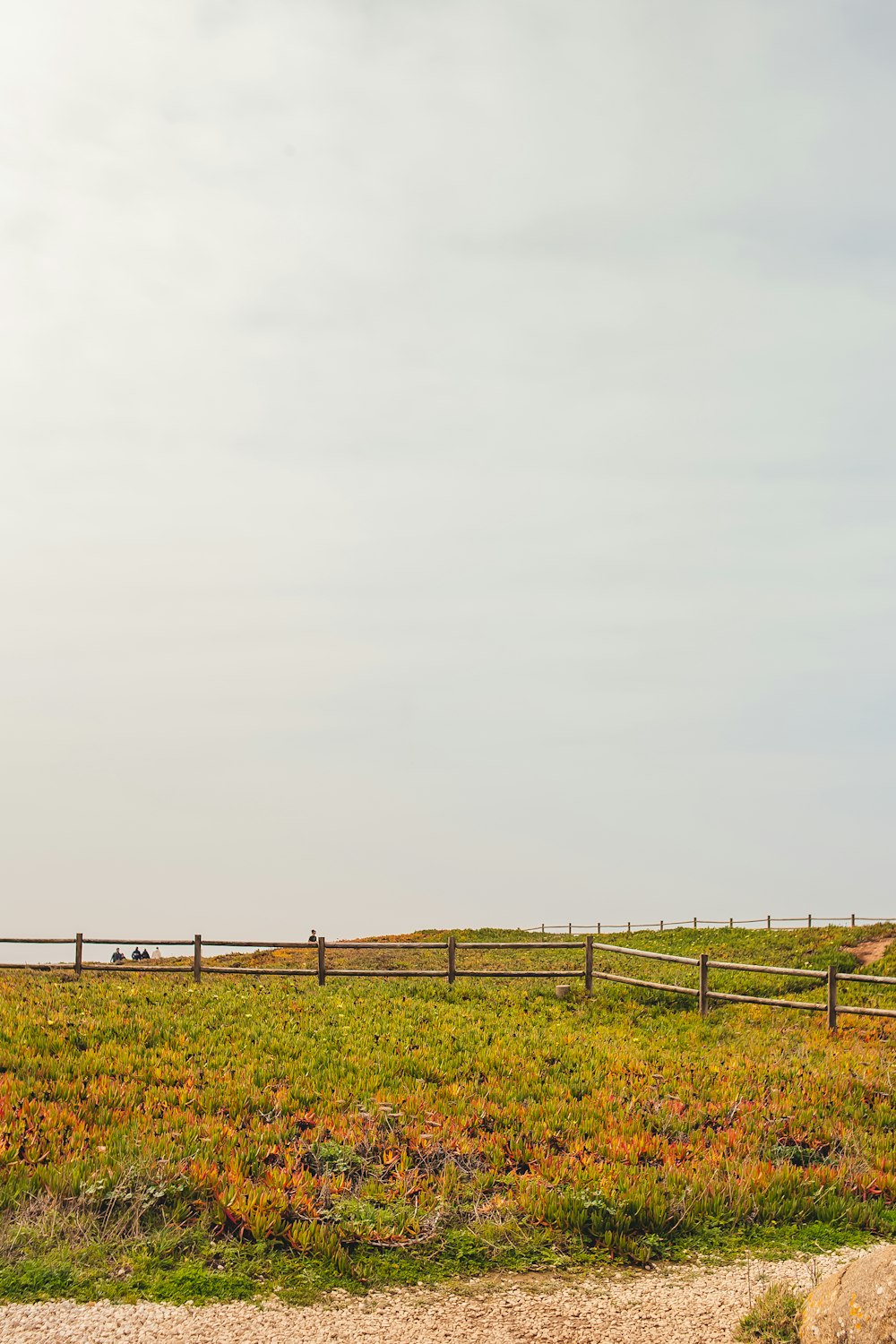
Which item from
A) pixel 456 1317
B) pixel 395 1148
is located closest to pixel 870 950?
pixel 395 1148

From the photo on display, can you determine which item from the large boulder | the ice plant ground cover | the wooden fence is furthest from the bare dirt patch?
the large boulder

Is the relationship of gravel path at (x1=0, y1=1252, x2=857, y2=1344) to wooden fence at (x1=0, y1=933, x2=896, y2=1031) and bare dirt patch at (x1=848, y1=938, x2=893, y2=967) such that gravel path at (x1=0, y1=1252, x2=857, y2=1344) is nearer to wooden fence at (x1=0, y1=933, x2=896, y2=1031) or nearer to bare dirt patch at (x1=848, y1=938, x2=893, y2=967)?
wooden fence at (x1=0, y1=933, x2=896, y2=1031)

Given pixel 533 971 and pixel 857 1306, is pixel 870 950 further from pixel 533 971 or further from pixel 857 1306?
pixel 857 1306

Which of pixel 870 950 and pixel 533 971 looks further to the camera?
pixel 870 950

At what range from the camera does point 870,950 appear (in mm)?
30438

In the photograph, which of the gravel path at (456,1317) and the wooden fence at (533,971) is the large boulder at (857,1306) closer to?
the gravel path at (456,1317)

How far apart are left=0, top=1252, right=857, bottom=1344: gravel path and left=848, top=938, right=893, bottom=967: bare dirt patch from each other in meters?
22.6

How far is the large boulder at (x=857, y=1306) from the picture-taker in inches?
229

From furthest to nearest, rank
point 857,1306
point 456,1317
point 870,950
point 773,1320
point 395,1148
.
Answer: point 870,950 < point 395,1148 < point 456,1317 < point 773,1320 < point 857,1306

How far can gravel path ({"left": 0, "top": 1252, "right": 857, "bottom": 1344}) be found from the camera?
7016 mm

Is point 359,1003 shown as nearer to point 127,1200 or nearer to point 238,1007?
point 238,1007

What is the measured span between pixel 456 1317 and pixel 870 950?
27010 millimetres

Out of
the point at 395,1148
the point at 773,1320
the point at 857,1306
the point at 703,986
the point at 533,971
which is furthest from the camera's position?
the point at 533,971

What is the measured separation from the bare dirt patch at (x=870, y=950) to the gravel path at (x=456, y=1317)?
74.1ft
